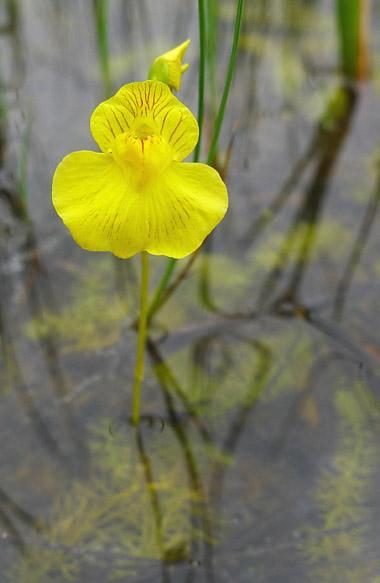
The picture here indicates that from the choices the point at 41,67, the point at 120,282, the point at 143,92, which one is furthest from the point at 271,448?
the point at 41,67

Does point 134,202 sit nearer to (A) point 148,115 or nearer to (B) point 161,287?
(A) point 148,115

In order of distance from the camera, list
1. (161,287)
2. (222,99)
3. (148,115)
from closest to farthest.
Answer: (148,115), (222,99), (161,287)

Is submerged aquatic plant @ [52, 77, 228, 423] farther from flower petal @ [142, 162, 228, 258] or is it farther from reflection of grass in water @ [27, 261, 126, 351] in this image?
reflection of grass in water @ [27, 261, 126, 351]

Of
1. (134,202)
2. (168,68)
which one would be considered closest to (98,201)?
(134,202)

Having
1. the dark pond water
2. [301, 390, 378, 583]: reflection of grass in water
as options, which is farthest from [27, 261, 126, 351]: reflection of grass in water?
[301, 390, 378, 583]: reflection of grass in water

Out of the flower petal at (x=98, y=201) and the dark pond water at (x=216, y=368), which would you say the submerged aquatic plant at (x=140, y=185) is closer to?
the flower petal at (x=98, y=201)

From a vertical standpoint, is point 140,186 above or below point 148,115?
below

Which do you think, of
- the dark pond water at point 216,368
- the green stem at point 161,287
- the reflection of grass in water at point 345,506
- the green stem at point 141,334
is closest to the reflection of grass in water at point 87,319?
the dark pond water at point 216,368
